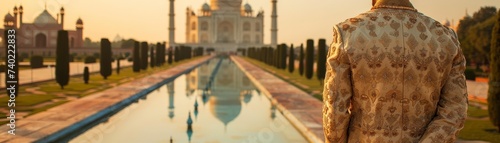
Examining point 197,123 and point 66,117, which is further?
point 197,123

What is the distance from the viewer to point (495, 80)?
19.0 ft

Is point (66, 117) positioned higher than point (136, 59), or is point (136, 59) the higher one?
point (136, 59)

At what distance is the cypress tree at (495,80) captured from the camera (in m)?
5.77

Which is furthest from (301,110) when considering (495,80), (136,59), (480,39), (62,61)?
(480,39)

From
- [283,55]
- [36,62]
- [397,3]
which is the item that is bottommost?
[36,62]

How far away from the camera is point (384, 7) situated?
5.81ft

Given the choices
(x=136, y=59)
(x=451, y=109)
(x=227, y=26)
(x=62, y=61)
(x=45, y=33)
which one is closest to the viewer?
(x=451, y=109)

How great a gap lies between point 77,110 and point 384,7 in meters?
6.59

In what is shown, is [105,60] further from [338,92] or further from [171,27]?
[171,27]

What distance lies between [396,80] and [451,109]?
20 cm

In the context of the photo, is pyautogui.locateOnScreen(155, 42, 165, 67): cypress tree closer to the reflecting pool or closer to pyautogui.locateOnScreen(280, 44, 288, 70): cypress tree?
pyautogui.locateOnScreen(280, 44, 288, 70): cypress tree

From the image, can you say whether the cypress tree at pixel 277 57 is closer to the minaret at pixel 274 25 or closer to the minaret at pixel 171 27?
the minaret at pixel 171 27

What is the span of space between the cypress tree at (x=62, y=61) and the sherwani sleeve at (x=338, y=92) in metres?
11.2

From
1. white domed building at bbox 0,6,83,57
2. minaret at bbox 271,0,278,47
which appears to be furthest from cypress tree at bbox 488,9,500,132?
minaret at bbox 271,0,278,47
